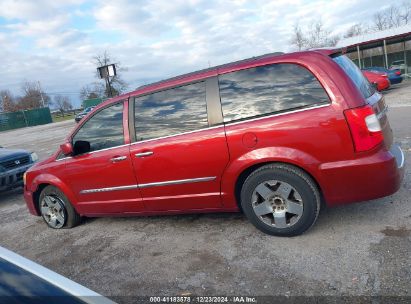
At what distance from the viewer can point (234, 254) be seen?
11.9ft

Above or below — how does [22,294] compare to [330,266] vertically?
above

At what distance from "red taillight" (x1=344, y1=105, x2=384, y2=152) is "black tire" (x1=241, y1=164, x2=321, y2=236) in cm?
56

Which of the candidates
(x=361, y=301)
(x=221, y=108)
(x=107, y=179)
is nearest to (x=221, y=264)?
A: (x=361, y=301)

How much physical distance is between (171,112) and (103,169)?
1.12m

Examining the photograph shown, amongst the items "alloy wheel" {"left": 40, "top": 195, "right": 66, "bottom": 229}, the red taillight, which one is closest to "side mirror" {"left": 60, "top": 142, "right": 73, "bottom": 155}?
"alloy wheel" {"left": 40, "top": 195, "right": 66, "bottom": 229}

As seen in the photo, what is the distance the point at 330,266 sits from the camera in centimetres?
316

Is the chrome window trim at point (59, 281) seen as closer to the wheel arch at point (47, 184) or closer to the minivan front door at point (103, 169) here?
the minivan front door at point (103, 169)

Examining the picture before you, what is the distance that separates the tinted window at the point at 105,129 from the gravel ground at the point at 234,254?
1146 millimetres

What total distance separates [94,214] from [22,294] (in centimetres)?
306

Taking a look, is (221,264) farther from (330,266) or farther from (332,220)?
(332,220)

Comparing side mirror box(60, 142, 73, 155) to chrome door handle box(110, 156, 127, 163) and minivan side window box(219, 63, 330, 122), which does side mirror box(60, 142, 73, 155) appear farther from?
minivan side window box(219, 63, 330, 122)

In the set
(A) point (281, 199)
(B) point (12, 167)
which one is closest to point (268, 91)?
(A) point (281, 199)

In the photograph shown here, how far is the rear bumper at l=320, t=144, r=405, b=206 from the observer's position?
3.35 metres

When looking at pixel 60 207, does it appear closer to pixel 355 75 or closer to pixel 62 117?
pixel 355 75
